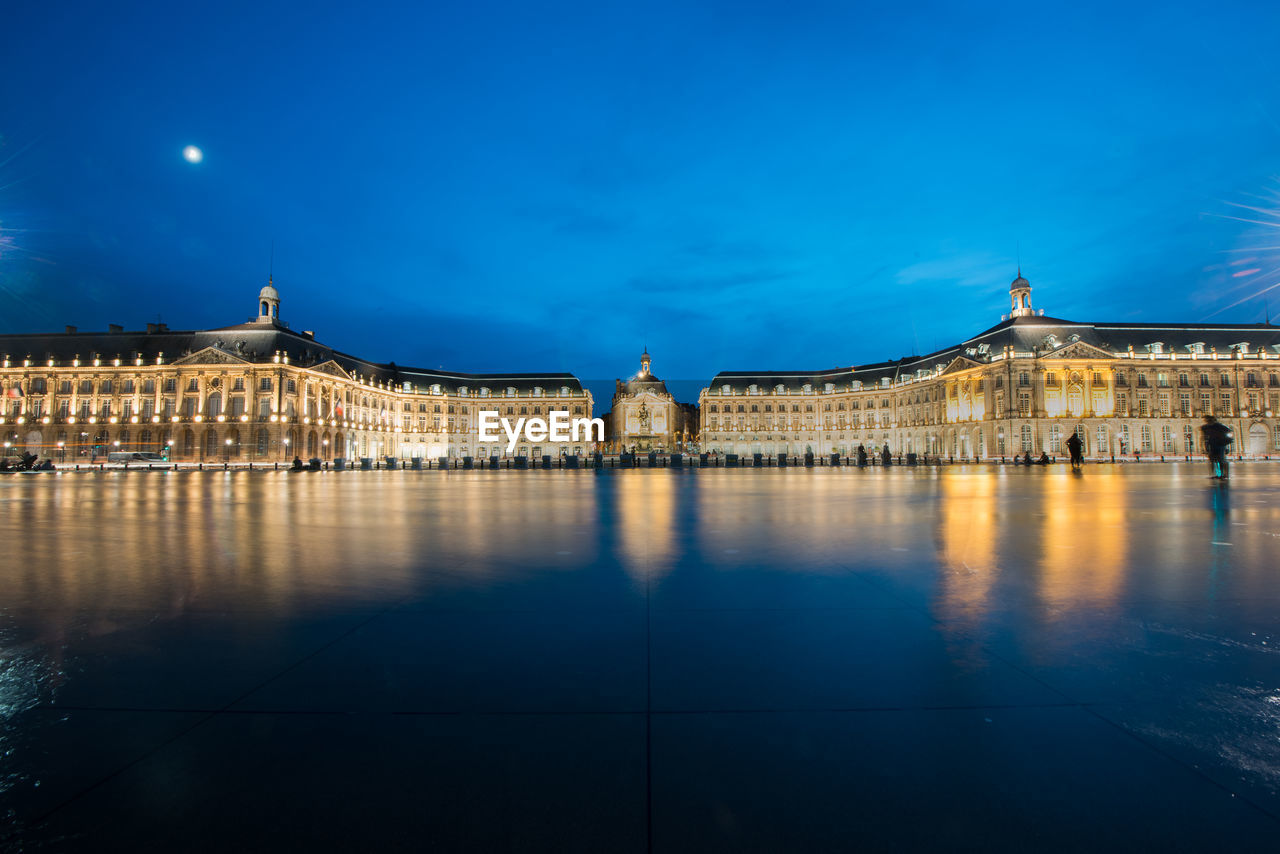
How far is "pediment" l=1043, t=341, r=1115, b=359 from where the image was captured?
73.4m

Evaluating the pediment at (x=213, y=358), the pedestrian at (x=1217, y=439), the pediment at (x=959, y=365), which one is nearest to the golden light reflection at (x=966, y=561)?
the pedestrian at (x=1217, y=439)

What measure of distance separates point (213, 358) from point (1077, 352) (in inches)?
4021

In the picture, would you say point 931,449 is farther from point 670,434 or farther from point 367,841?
point 367,841

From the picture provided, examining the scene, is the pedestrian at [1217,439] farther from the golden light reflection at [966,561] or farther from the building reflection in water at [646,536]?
the building reflection in water at [646,536]

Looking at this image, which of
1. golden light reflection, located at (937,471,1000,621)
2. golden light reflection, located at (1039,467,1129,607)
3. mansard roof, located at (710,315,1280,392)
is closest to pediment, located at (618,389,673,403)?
mansard roof, located at (710,315,1280,392)

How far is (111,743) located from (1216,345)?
4260 inches

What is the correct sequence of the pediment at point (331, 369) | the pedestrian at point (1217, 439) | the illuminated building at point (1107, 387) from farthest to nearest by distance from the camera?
1. the pediment at point (331, 369)
2. the illuminated building at point (1107, 387)
3. the pedestrian at point (1217, 439)

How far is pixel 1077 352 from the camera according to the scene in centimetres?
7381

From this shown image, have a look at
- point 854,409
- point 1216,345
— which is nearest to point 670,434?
point 854,409

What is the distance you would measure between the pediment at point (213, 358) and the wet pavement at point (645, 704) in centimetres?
7917

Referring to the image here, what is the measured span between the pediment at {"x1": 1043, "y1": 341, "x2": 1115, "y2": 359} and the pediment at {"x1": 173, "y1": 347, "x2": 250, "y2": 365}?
95129mm

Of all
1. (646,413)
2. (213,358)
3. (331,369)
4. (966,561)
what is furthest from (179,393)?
(966,561)

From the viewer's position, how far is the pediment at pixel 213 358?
73.8m

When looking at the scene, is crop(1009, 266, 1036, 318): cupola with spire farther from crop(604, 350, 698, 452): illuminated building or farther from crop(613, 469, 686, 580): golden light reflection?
crop(613, 469, 686, 580): golden light reflection
